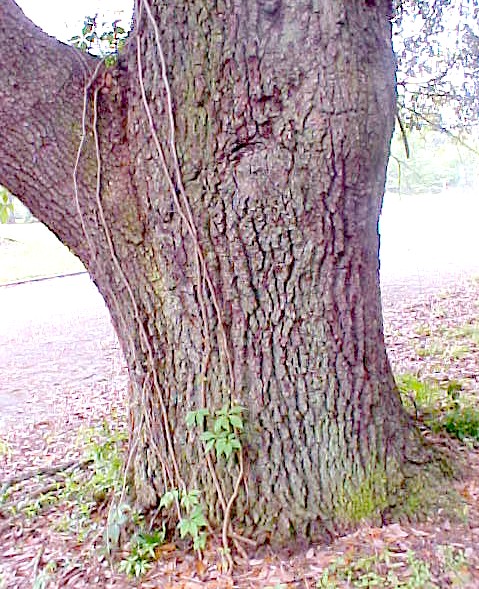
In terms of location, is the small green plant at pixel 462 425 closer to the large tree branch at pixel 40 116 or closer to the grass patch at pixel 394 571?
the grass patch at pixel 394 571

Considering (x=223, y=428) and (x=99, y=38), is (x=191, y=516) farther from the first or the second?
(x=99, y=38)

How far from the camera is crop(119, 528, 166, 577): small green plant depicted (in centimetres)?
262

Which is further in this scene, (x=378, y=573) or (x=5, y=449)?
(x=5, y=449)

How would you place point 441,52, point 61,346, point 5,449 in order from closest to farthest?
point 5,449, point 441,52, point 61,346

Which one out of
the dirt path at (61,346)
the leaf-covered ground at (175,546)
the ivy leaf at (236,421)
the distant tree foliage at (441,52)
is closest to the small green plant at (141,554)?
the leaf-covered ground at (175,546)

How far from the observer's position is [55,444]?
484 cm

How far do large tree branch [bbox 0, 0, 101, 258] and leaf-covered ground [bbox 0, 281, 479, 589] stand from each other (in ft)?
4.43

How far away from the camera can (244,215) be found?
252 cm

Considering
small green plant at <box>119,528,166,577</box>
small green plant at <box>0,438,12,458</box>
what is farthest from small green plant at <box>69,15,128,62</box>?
small green plant at <box>0,438,12,458</box>

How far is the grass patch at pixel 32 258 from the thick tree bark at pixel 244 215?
14194 millimetres

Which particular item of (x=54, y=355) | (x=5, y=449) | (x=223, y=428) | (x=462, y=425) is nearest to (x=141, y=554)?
(x=223, y=428)

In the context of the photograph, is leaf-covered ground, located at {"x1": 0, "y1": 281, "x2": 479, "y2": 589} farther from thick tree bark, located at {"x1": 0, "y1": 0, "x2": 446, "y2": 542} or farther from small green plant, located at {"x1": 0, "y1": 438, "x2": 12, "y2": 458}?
thick tree bark, located at {"x1": 0, "y1": 0, "x2": 446, "y2": 542}

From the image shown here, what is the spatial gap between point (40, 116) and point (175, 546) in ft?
5.81

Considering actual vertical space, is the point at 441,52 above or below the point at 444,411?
above
